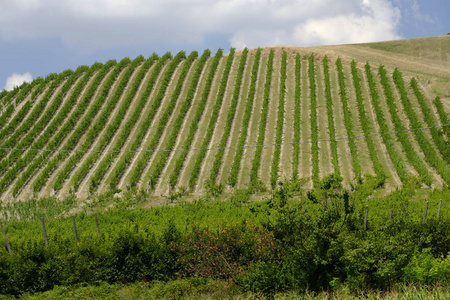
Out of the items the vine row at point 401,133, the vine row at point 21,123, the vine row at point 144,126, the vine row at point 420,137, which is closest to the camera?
the vine row at point 401,133

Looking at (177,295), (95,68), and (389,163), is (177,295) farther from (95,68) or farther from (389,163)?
(95,68)

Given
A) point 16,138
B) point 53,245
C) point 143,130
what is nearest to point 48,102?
point 16,138

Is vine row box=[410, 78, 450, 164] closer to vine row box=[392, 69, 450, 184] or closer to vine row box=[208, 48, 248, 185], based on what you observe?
vine row box=[392, 69, 450, 184]

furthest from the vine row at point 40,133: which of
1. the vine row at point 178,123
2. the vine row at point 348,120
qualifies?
the vine row at point 348,120

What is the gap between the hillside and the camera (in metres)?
30.3

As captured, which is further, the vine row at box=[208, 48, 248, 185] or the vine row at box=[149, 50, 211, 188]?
the vine row at box=[149, 50, 211, 188]

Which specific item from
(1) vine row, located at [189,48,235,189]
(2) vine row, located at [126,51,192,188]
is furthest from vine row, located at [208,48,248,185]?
(2) vine row, located at [126,51,192,188]

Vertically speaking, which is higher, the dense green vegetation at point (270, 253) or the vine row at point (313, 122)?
the vine row at point (313, 122)

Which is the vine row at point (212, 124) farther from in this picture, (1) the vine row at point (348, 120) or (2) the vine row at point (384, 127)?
(2) the vine row at point (384, 127)

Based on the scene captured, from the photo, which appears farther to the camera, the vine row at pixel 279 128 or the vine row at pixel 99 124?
the vine row at pixel 99 124

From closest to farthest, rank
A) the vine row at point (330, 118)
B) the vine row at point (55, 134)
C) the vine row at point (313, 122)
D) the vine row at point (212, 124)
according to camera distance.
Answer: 1. the vine row at point (313, 122)
2. the vine row at point (212, 124)
3. the vine row at point (330, 118)
4. the vine row at point (55, 134)

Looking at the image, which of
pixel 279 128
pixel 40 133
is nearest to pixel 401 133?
pixel 279 128

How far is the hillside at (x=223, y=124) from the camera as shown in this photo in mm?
30297

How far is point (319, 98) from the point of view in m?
40.9
